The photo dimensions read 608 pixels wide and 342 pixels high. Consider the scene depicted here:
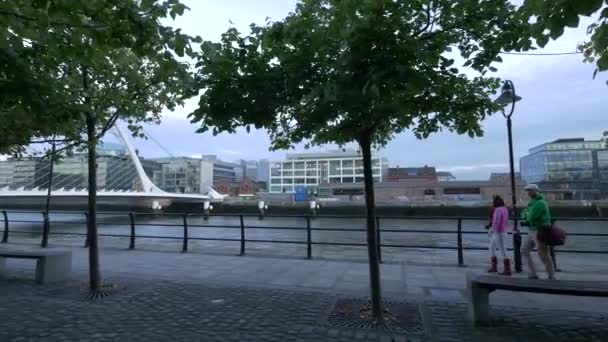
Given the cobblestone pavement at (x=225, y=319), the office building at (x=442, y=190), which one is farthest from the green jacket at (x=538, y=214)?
the office building at (x=442, y=190)

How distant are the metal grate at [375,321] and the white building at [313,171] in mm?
113608

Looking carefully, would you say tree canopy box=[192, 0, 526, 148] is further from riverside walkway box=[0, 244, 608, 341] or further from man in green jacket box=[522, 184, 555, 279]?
man in green jacket box=[522, 184, 555, 279]

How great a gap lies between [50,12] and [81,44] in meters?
0.59

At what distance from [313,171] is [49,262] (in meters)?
125

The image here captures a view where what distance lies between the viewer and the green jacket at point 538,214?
6957 millimetres

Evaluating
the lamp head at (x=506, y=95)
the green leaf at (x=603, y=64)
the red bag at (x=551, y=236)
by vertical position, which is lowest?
the red bag at (x=551, y=236)

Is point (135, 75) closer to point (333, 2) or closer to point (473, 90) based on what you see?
point (333, 2)

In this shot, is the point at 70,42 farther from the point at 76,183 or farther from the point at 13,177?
the point at 76,183

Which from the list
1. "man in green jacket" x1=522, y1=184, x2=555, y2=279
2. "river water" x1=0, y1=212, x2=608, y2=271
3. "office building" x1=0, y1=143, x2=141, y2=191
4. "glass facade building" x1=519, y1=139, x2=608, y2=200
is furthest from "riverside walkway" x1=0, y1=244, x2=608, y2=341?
"glass facade building" x1=519, y1=139, x2=608, y2=200

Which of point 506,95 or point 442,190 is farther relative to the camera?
point 442,190

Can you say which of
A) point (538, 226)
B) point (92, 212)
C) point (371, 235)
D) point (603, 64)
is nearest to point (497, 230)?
point (538, 226)

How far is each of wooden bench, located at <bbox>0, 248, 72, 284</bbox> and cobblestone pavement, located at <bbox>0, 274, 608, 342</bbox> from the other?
512 millimetres

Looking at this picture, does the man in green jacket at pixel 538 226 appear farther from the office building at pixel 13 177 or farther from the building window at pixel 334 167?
the building window at pixel 334 167

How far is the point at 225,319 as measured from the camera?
5.04 metres
